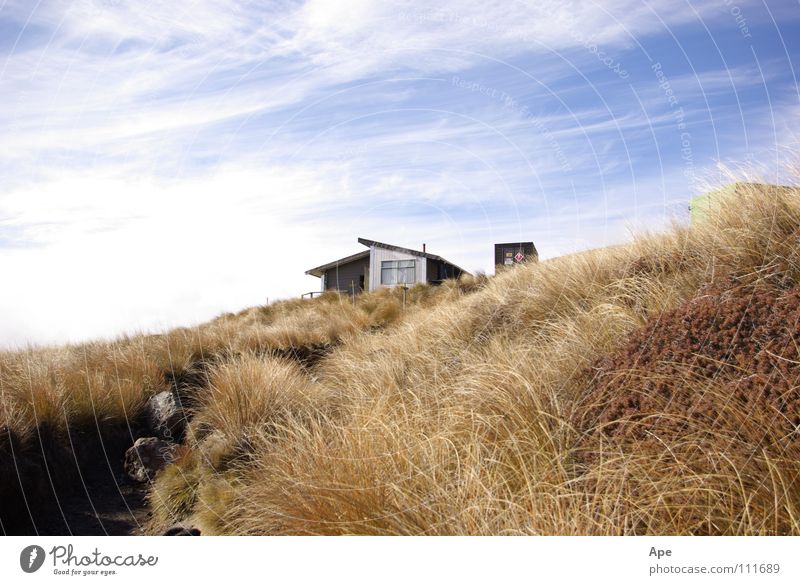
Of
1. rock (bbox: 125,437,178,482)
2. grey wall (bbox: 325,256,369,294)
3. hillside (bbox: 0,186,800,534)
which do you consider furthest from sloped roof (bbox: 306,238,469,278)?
rock (bbox: 125,437,178,482)

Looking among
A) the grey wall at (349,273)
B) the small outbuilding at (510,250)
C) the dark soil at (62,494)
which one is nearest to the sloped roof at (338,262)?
the grey wall at (349,273)

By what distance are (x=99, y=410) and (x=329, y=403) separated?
7.55 ft

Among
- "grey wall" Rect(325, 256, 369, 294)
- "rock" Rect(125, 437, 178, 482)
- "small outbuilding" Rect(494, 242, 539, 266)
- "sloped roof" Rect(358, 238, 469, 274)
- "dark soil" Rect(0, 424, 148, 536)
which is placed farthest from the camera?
"grey wall" Rect(325, 256, 369, 294)

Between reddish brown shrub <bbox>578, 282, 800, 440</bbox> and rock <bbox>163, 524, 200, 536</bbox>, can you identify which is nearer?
reddish brown shrub <bbox>578, 282, 800, 440</bbox>

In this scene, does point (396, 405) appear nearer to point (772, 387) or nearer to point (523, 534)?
point (523, 534)

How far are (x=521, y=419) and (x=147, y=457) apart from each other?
3555 millimetres

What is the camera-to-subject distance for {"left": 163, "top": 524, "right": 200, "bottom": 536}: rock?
3.92 meters

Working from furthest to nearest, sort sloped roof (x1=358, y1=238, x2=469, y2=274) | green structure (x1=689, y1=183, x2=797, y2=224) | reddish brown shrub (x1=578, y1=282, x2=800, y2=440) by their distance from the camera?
sloped roof (x1=358, y1=238, x2=469, y2=274) → green structure (x1=689, y1=183, x2=797, y2=224) → reddish brown shrub (x1=578, y1=282, x2=800, y2=440)

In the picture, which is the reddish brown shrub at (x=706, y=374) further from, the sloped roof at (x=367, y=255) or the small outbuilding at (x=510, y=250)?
the sloped roof at (x=367, y=255)

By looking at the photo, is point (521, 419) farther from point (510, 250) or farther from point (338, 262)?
point (338, 262)

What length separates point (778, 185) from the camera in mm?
6008

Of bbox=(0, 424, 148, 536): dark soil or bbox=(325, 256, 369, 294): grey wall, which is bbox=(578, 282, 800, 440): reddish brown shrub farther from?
bbox=(325, 256, 369, 294): grey wall

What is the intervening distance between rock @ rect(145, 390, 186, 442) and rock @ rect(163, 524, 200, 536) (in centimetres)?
203
